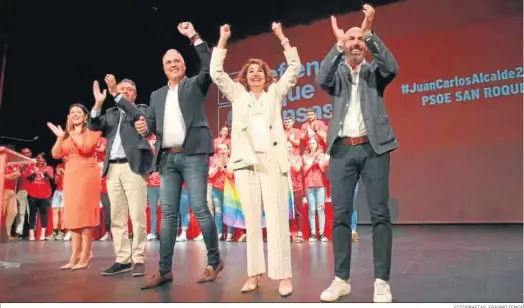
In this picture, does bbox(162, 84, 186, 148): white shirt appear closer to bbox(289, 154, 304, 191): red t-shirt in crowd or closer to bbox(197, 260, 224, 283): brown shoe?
bbox(197, 260, 224, 283): brown shoe

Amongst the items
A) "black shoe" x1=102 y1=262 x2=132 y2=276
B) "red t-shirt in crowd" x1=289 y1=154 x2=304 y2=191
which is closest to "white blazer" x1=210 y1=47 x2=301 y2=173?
"black shoe" x1=102 y1=262 x2=132 y2=276

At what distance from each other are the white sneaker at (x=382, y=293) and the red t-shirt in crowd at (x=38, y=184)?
6519mm

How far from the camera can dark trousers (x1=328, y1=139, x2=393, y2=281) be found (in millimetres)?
2391

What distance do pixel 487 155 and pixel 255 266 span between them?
467 centimetres

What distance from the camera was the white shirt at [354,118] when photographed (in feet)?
8.09

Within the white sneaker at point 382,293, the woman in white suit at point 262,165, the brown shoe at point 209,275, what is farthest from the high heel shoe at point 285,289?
the brown shoe at point 209,275

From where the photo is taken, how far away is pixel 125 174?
3447 mm

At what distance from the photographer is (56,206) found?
7426 mm

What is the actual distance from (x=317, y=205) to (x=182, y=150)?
118 inches

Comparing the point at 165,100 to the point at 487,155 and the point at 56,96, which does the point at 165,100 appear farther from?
the point at 56,96

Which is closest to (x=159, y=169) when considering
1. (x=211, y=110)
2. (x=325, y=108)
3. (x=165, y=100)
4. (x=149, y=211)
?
(x=165, y=100)

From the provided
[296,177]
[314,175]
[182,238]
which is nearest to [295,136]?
[296,177]

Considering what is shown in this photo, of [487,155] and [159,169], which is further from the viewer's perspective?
[487,155]

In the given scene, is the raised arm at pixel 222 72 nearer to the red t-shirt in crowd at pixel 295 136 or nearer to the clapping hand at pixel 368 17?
the clapping hand at pixel 368 17
